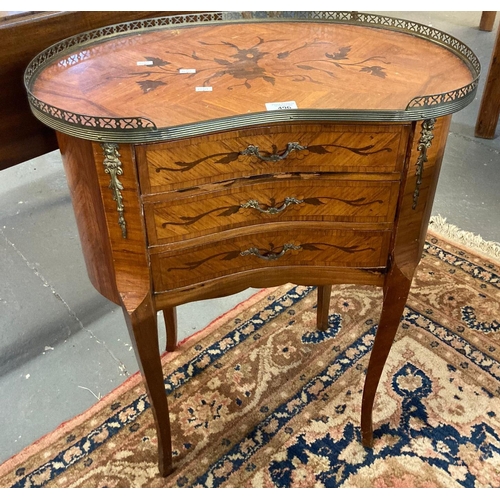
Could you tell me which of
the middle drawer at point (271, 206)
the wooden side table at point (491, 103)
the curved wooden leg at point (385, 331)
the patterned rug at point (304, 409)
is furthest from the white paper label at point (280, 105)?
the wooden side table at point (491, 103)

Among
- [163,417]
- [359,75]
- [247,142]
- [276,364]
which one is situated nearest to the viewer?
[247,142]

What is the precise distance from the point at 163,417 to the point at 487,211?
158cm

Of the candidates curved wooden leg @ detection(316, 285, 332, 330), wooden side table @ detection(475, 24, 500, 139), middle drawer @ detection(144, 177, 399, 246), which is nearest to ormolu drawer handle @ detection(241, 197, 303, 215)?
middle drawer @ detection(144, 177, 399, 246)

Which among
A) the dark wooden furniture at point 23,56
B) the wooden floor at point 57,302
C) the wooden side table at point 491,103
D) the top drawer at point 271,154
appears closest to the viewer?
the top drawer at point 271,154

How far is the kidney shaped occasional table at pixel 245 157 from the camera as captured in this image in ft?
2.86

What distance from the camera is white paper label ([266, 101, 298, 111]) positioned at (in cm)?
87

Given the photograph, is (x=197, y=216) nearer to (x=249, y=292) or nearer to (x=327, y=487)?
(x=327, y=487)

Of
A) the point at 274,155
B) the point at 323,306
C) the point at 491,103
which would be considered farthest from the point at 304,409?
the point at 491,103

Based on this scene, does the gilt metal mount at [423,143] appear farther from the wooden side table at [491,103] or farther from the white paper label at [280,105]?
the wooden side table at [491,103]

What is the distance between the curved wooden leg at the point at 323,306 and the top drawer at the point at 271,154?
65 cm

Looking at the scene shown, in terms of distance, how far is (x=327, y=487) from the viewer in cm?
125

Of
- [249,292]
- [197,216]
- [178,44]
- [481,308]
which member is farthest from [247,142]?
[481,308]

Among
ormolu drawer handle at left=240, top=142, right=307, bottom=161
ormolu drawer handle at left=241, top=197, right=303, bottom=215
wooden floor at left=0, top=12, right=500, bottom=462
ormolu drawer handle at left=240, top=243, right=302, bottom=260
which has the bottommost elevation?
wooden floor at left=0, top=12, right=500, bottom=462

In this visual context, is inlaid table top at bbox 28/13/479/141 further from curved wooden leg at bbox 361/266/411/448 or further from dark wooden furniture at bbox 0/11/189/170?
curved wooden leg at bbox 361/266/411/448
